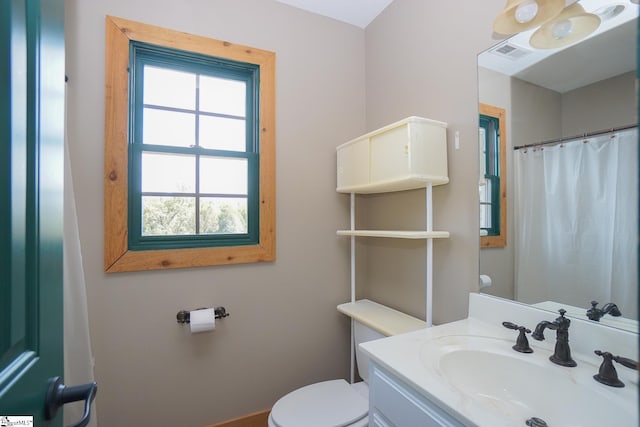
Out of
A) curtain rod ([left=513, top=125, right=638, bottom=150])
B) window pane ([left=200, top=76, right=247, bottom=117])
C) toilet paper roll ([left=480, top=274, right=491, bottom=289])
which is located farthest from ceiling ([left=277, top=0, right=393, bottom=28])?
toilet paper roll ([left=480, top=274, right=491, bottom=289])

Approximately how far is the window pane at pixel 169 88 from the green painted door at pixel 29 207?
0.98 meters

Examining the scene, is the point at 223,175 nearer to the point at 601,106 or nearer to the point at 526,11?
the point at 526,11

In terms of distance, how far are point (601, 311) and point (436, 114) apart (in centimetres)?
102

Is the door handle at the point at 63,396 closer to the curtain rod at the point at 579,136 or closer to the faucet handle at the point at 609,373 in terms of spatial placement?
the faucet handle at the point at 609,373

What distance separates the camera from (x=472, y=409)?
68 cm

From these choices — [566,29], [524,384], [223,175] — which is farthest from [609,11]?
[223,175]

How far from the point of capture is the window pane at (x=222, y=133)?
1.68 metres

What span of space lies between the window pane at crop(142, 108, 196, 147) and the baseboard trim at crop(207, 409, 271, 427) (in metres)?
1.55

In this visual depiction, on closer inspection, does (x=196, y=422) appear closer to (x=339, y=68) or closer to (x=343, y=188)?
(x=343, y=188)

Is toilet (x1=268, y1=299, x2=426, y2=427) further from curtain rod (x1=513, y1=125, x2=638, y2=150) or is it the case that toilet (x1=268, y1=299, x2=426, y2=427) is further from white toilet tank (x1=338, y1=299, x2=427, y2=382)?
curtain rod (x1=513, y1=125, x2=638, y2=150)

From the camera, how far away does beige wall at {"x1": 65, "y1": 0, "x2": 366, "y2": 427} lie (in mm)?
1394

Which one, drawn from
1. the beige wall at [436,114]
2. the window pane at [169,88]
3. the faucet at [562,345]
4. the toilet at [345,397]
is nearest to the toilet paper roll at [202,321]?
the toilet at [345,397]

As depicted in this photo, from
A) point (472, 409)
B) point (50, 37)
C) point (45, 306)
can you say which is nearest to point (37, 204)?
point (45, 306)

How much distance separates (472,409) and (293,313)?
4.07ft
